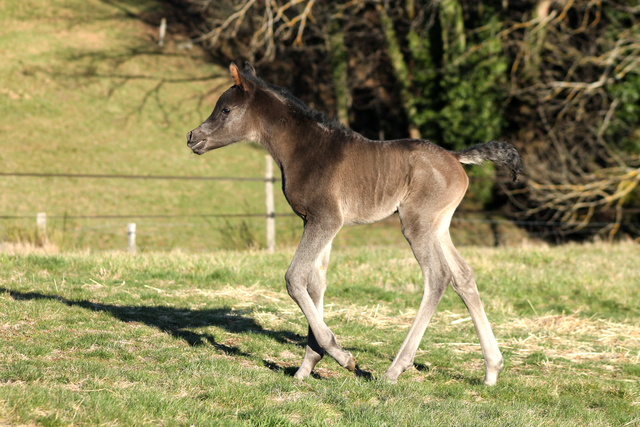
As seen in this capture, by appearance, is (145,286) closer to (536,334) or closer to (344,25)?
(536,334)

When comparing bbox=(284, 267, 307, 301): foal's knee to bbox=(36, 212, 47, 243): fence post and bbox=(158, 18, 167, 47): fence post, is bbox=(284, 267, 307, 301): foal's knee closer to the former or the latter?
bbox=(36, 212, 47, 243): fence post

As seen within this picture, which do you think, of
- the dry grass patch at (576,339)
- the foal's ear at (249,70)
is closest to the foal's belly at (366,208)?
the foal's ear at (249,70)

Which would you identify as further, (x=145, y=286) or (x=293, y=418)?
(x=145, y=286)

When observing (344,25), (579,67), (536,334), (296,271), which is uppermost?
(344,25)

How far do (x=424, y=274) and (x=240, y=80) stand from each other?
7.49 feet

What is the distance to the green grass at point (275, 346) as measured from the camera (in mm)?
4594

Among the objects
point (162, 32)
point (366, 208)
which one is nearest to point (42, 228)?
point (366, 208)

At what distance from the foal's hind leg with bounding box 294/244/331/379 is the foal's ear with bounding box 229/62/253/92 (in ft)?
5.13

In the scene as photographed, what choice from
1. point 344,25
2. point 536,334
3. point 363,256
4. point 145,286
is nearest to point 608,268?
point 363,256

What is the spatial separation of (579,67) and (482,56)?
3631mm

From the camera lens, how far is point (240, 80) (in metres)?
5.74

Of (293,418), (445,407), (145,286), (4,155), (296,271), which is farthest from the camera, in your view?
(4,155)

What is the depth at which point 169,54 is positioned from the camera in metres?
34.5

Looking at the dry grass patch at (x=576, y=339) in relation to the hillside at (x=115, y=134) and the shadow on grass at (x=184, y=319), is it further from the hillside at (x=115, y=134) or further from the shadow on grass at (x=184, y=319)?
the hillside at (x=115, y=134)
